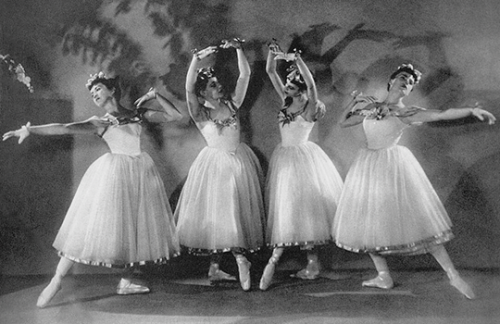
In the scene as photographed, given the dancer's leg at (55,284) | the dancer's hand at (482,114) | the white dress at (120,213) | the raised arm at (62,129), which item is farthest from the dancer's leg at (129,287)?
Answer: the dancer's hand at (482,114)

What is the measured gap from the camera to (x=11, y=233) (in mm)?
2412

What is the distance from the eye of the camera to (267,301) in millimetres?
2270

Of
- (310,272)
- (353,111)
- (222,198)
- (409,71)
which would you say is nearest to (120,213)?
(222,198)

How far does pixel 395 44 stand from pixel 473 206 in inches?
31.9

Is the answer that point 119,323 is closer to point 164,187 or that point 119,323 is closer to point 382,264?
point 164,187

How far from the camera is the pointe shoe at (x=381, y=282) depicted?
2330mm

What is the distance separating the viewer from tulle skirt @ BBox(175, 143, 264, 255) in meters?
2.37

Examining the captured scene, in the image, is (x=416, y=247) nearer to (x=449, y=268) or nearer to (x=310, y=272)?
(x=449, y=268)

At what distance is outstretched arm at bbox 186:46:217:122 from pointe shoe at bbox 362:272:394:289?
3.60 feet

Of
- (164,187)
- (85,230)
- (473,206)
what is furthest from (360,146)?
(85,230)

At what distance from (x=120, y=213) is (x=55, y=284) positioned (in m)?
0.42

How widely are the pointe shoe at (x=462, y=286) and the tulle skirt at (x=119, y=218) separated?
122 centimetres

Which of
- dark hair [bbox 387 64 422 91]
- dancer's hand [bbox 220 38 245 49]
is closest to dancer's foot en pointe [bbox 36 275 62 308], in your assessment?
dancer's hand [bbox 220 38 245 49]

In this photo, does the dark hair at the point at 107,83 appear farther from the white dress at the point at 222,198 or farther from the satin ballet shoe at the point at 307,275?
the satin ballet shoe at the point at 307,275
